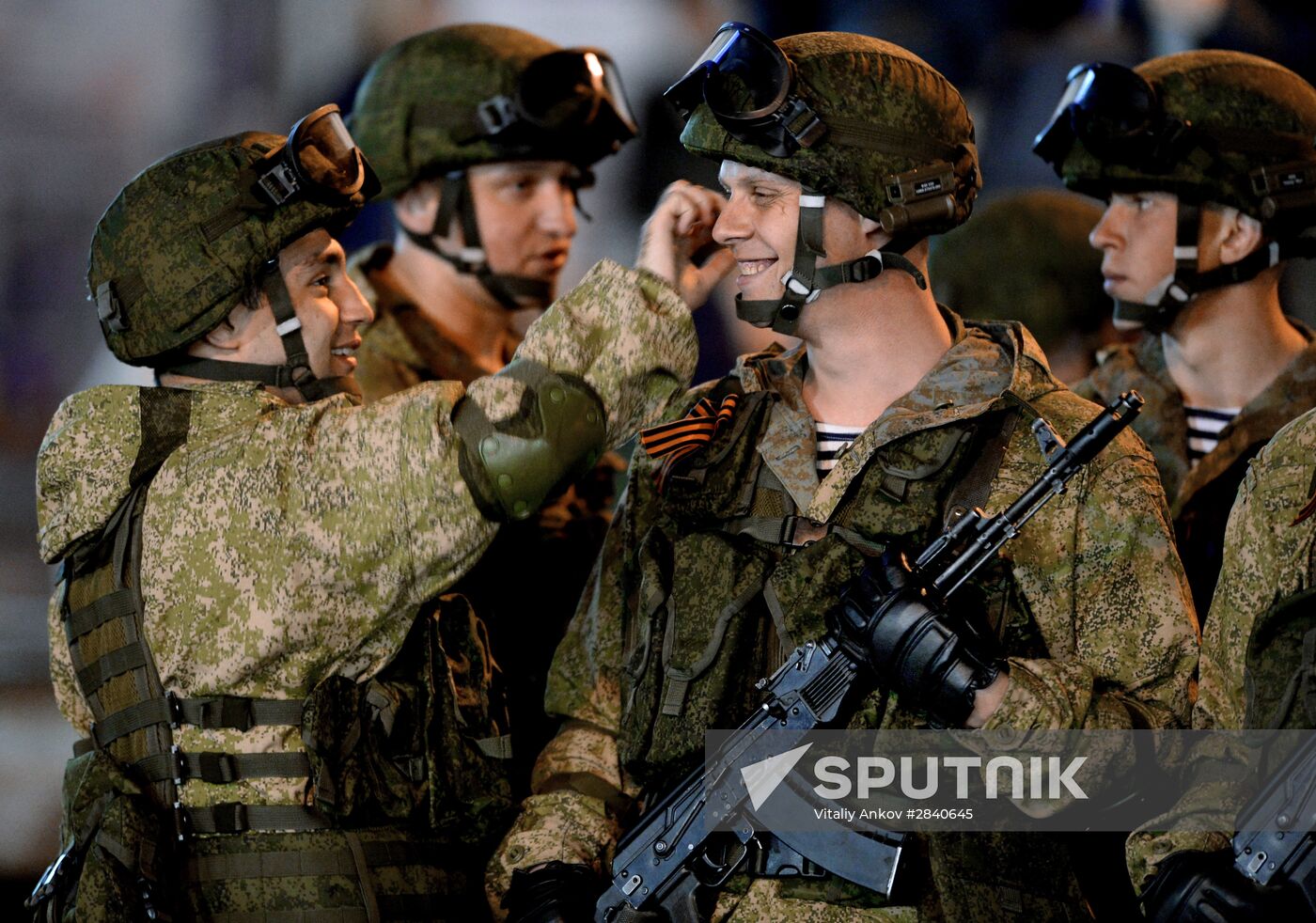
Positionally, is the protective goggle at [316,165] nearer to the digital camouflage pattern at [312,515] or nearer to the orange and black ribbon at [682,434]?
the digital camouflage pattern at [312,515]

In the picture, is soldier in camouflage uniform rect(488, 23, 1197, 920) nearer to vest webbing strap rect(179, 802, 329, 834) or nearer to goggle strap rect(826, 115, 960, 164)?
goggle strap rect(826, 115, 960, 164)

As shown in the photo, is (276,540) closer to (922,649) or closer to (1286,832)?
(922,649)

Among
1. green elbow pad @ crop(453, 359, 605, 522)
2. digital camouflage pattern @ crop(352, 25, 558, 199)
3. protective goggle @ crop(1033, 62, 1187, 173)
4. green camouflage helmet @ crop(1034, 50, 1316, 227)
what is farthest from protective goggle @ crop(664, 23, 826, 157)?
digital camouflage pattern @ crop(352, 25, 558, 199)

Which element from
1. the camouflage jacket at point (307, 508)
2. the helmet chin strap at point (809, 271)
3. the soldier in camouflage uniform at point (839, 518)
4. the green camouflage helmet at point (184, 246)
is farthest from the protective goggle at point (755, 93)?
the green camouflage helmet at point (184, 246)

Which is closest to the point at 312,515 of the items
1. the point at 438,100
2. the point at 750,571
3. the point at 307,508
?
the point at 307,508

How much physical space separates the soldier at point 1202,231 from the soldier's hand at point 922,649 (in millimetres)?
1642

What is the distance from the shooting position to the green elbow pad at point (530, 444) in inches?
117

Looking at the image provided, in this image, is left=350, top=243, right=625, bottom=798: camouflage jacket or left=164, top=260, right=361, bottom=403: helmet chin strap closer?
left=164, top=260, right=361, bottom=403: helmet chin strap

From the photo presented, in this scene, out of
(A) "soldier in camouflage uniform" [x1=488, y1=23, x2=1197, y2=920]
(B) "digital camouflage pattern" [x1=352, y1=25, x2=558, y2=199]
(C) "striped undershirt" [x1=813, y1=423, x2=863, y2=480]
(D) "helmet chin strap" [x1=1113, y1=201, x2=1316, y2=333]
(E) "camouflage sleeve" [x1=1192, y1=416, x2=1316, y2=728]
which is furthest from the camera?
(B) "digital camouflage pattern" [x1=352, y1=25, x2=558, y2=199]

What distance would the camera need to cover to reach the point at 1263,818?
2.74 meters

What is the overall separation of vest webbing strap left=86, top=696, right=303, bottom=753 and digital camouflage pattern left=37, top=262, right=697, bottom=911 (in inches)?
0.7

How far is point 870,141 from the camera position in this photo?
339 cm

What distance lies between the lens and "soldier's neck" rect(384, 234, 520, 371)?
5461 mm

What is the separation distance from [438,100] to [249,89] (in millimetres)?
2550
